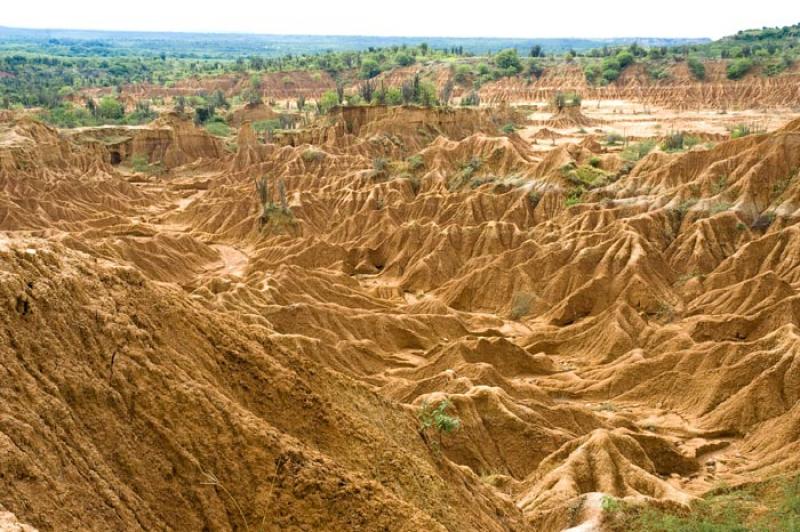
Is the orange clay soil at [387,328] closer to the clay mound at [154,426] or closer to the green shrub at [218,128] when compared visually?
the clay mound at [154,426]

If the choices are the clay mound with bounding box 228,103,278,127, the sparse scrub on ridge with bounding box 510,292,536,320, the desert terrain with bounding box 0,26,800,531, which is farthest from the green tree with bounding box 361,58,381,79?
the sparse scrub on ridge with bounding box 510,292,536,320

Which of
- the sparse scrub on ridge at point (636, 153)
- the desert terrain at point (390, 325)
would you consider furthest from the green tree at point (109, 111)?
the sparse scrub on ridge at point (636, 153)

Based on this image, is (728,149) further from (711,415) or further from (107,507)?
(107,507)

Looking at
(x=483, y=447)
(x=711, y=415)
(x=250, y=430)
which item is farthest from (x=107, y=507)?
(x=711, y=415)

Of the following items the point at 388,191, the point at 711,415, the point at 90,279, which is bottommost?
the point at 711,415

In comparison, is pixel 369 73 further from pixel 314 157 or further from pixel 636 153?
pixel 636 153

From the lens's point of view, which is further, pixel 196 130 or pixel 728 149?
pixel 196 130
